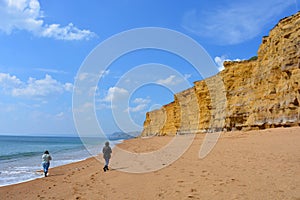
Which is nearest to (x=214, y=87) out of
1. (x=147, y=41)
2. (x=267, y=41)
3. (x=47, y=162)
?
(x=267, y=41)

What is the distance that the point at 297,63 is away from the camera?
2075 cm

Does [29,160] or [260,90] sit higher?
[260,90]

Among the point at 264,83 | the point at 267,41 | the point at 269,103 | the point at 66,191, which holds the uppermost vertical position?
the point at 267,41

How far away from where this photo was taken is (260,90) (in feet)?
86.3

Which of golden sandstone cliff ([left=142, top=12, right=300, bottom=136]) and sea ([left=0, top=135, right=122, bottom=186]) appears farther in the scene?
golden sandstone cliff ([left=142, top=12, right=300, bottom=136])

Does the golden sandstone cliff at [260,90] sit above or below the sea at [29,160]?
above

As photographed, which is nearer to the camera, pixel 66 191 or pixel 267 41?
pixel 66 191

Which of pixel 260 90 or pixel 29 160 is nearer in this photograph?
pixel 29 160

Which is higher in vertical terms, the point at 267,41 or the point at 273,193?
the point at 267,41

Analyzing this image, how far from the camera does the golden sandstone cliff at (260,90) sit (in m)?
21.2

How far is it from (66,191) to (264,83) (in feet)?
75.7

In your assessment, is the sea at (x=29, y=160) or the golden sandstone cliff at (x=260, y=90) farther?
the golden sandstone cliff at (x=260, y=90)

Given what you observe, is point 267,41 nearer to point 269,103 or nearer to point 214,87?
point 269,103

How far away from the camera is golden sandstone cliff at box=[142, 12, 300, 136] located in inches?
837
